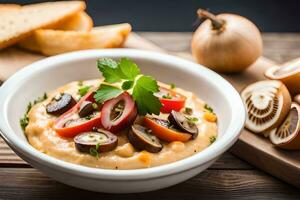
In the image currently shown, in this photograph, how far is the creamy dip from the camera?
2.96 m

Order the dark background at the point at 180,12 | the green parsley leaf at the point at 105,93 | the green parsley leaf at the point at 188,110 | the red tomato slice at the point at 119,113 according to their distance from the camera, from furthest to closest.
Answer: the dark background at the point at 180,12
the green parsley leaf at the point at 188,110
the green parsley leaf at the point at 105,93
the red tomato slice at the point at 119,113

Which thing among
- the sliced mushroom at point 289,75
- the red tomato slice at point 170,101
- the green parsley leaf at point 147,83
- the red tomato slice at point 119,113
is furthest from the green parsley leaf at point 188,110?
the sliced mushroom at point 289,75

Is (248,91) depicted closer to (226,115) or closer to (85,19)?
(226,115)

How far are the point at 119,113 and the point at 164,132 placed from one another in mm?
276

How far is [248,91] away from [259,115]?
24 cm

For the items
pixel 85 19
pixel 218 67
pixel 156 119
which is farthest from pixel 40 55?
pixel 156 119

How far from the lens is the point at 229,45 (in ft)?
14.0

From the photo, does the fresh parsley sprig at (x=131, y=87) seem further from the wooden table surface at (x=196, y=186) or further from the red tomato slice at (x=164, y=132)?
the wooden table surface at (x=196, y=186)

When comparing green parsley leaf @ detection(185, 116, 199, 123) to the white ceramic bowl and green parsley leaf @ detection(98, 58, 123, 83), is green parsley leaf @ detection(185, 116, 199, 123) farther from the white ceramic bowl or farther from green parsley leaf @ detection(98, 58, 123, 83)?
green parsley leaf @ detection(98, 58, 123, 83)

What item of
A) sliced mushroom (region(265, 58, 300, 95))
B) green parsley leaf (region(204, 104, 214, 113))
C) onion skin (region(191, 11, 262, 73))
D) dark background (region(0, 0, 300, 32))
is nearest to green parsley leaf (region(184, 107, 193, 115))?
green parsley leaf (region(204, 104, 214, 113))

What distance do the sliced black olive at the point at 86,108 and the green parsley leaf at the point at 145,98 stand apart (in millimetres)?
251

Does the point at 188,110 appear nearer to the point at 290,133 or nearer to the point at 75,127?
the point at 290,133

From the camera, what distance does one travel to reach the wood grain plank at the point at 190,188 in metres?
3.16

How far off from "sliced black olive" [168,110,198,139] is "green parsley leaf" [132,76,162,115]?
91mm
